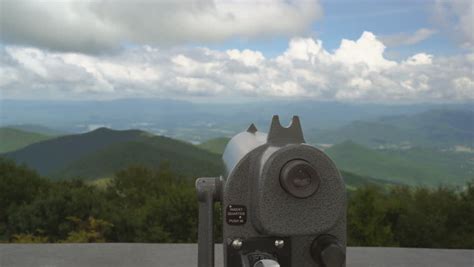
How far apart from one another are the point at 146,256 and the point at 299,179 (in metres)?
4.15

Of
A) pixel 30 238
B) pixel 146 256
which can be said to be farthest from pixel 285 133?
pixel 30 238

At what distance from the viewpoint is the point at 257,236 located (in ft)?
6.89

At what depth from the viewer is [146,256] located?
5730mm

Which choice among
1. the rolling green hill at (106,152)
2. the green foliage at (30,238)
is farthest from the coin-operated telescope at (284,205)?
the rolling green hill at (106,152)

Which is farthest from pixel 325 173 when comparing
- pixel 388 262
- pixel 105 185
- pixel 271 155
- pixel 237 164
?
pixel 105 185

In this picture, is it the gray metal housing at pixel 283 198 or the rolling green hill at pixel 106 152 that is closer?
the gray metal housing at pixel 283 198

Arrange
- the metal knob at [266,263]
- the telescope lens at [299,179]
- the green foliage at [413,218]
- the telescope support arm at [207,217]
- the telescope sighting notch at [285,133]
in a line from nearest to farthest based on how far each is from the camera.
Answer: the metal knob at [266,263] < the telescope lens at [299,179] < the telescope sighting notch at [285,133] < the telescope support arm at [207,217] < the green foliage at [413,218]

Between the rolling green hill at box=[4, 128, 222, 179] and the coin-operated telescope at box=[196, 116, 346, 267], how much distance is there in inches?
515

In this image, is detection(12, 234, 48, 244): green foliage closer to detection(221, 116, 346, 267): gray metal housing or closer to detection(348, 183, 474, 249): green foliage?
detection(348, 183, 474, 249): green foliage

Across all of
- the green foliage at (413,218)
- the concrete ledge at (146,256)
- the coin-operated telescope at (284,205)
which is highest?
the coin-operated telescope at (284,205)

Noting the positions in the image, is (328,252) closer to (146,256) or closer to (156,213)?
(146,256)

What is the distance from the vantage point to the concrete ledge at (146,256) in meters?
5.45

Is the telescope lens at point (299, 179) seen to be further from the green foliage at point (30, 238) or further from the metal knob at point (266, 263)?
the green foliage at point (30, 238)

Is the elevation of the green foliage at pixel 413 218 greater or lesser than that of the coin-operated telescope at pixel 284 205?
lesser
